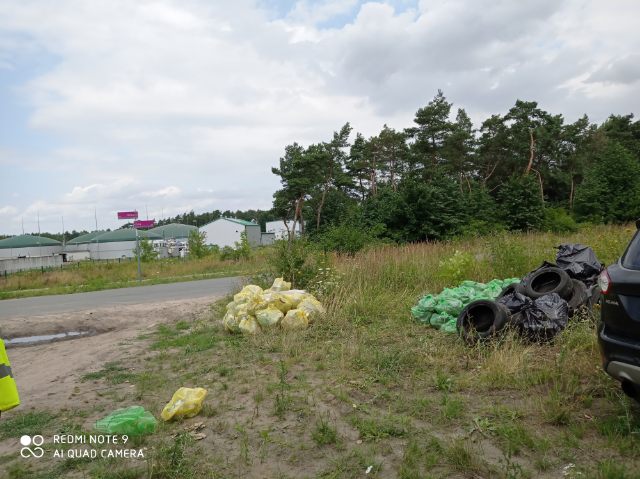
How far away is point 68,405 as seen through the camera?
16.9ft

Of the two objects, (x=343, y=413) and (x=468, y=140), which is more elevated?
(x=468, y=140)

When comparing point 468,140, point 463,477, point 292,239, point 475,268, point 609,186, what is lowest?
point 463,477

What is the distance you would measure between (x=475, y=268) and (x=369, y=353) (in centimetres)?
614

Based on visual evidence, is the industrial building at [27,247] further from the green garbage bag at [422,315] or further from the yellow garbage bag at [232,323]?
the green garbage bag at [422,315]

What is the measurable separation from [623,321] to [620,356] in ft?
0.84

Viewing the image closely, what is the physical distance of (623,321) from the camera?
3447 mm

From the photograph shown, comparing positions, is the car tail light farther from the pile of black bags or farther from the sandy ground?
the sandy ground

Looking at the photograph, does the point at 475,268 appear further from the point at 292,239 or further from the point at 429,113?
the point at 429,113

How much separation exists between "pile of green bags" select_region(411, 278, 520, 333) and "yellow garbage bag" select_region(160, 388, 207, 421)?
12.8 feet

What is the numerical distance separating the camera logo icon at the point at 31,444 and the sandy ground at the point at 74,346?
871 millimetres

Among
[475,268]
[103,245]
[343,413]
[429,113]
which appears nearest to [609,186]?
[429,113]

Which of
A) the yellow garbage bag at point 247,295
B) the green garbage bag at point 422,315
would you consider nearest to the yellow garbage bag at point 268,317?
the yellow garbage bag at point 247,295

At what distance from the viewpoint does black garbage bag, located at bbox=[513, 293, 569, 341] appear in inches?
233

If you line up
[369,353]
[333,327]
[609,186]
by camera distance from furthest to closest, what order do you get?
1. [609,186]
2. [333,327]
3. [369,353]
